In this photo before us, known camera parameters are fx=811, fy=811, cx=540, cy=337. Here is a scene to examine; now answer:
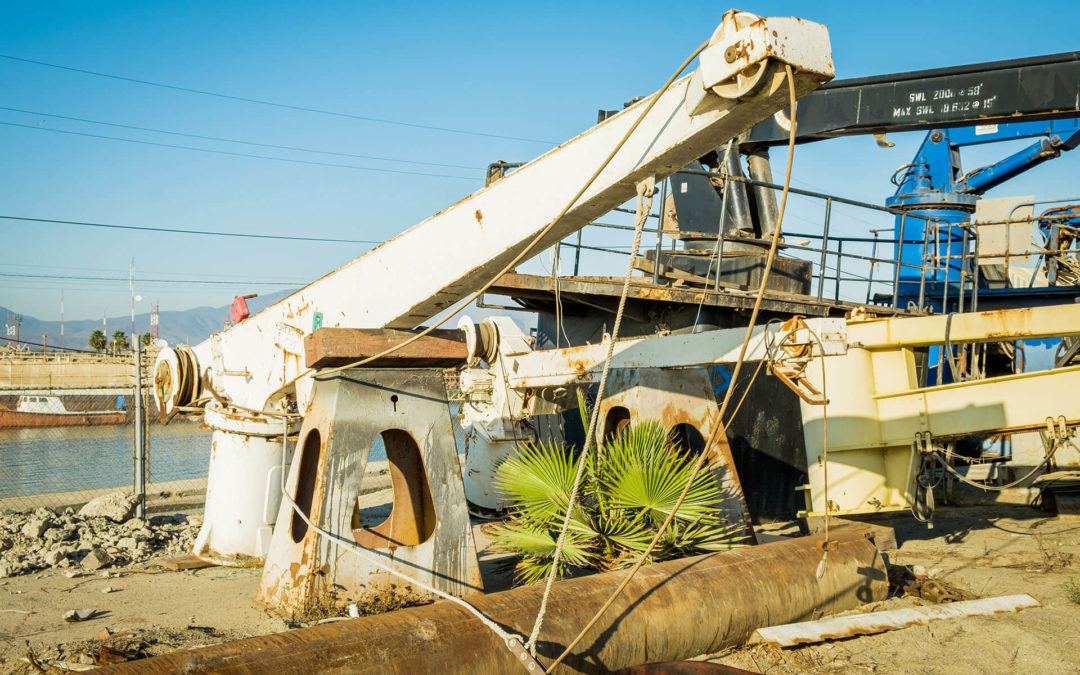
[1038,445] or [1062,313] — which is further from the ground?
[1062,313]

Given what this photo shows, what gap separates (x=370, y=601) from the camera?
16.9ft

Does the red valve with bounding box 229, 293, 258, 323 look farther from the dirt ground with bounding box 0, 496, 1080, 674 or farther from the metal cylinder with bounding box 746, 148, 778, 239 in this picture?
the metal cylinder with bounding box 746, 148, 778, 239

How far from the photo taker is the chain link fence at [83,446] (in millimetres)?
10578

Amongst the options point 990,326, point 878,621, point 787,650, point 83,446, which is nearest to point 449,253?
point 787,650

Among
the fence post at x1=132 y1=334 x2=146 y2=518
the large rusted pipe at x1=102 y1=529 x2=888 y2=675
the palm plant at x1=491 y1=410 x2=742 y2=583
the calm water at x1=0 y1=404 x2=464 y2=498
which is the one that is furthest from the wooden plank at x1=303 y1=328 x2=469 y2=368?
the calm water at x1=0 y1=404 x2=464 y2=498

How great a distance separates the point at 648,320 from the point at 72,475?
13974 millimetres

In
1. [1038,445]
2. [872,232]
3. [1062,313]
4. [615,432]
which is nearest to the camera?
[1062,313]

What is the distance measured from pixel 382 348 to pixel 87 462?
18277mm

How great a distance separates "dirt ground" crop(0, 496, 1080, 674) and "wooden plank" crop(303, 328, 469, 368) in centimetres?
166

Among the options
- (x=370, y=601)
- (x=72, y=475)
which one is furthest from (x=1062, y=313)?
(x=72, y=475)

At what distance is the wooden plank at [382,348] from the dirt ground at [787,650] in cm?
166

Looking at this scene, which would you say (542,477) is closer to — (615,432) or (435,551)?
(435,551)

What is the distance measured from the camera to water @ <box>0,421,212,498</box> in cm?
1559

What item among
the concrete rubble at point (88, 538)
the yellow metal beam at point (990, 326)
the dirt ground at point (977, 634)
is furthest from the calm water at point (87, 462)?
the yellow metal beam at point (990, 326)
